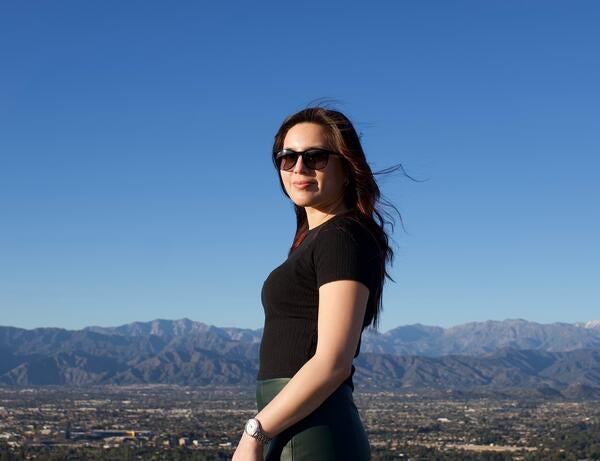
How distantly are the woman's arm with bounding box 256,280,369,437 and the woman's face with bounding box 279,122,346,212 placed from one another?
0.39 m

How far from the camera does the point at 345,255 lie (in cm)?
241

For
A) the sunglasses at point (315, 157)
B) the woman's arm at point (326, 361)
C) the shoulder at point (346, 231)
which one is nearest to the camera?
the woman's arm at point (326, 361)

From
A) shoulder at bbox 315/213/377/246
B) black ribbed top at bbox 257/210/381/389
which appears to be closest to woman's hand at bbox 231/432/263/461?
black ribbed top at bbox 257/210/381/389

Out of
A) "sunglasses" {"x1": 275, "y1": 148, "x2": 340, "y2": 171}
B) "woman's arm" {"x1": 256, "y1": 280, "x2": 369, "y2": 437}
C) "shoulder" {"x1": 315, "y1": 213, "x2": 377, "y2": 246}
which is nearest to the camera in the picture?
"woman's arm" {"x1": 256, "y1": 280, "x2": 369, "y2": 437}

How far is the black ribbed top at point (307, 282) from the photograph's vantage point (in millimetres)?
2410

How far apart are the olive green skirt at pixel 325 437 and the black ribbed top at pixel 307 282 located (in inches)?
4.0

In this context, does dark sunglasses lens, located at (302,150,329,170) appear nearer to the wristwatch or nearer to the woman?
the woman

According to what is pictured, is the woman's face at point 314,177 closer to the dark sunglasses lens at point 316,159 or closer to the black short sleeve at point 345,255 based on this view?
the dark sunglasses lens at point 316,159

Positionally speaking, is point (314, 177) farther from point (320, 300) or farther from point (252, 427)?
point (252, 427)

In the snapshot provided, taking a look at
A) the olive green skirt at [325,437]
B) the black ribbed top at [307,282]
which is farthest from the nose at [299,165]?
the olive green skirt at [325,437]

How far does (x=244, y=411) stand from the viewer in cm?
10706

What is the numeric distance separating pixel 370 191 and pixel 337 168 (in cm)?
11

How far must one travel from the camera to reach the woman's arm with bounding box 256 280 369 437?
2.32m

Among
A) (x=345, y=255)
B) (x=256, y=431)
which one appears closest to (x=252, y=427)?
(x=256, y=431)
